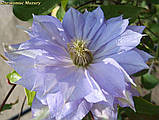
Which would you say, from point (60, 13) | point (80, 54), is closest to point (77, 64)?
point (80, 54)

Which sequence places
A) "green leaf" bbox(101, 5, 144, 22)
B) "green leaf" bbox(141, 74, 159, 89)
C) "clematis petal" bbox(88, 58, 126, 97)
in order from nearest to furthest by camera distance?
"clematis petal" bbox(88, 58, 126, 97), "green leaf" bbox(101, 5, 144, 22), "green leaf" bbox(141, 74, 159, 89)

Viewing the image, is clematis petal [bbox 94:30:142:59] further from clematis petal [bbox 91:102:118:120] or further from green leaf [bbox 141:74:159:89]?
green leaf [bbox 141:74:159:89]

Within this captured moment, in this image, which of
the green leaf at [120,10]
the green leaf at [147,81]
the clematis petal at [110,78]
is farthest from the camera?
the green leaf at [147,81]

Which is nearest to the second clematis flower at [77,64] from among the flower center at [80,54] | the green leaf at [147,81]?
the flower center at [80,54]

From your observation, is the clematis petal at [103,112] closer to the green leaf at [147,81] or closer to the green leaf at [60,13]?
the green leaf at [60,13]

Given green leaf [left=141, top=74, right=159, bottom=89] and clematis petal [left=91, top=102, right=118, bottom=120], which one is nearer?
clematis petal [left=91, top=102, right=118, bottom=120]

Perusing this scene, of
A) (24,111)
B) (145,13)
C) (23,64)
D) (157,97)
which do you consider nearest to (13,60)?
(23,64)

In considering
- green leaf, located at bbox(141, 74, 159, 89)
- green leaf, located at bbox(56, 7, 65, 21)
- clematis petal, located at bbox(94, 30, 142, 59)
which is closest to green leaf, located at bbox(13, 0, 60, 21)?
green leaf, located at bbox(56, 7, 65, 21)

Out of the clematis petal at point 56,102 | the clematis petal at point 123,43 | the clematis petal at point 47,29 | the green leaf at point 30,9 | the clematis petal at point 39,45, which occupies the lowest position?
the clematis petal at point 56,102
